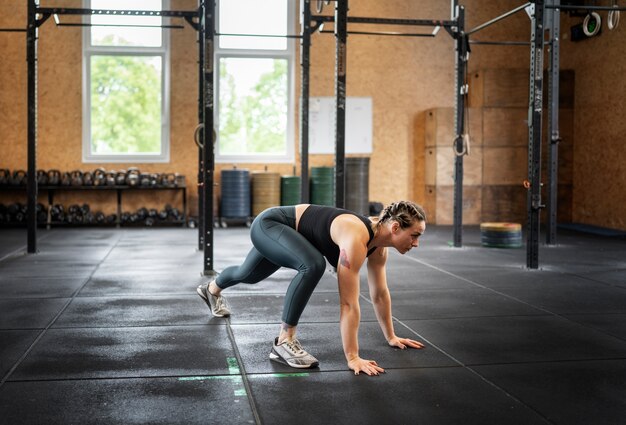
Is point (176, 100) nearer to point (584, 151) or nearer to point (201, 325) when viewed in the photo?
point (584, 151)

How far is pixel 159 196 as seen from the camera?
1127 centimetres

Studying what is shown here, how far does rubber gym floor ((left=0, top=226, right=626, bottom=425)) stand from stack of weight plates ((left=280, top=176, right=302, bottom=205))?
460 cm

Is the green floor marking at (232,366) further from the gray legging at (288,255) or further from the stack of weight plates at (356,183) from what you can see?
the stack of weight plates at (356,183)

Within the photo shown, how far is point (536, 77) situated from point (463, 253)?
2.07 metres

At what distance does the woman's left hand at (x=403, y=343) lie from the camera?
11.8 feet

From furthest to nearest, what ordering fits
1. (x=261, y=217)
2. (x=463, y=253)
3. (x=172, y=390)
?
(x=463, y=253) → (x=261, y=217) → (x=172, y=390)

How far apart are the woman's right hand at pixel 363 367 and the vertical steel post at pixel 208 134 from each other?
2.95 metres

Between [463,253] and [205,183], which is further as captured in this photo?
[463,253]

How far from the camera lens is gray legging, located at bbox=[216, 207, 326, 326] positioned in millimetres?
3230

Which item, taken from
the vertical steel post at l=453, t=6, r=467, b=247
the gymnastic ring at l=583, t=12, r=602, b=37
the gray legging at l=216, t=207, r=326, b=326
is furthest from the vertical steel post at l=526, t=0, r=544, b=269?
the gray legging at l=216, t=207, r=326, b=326

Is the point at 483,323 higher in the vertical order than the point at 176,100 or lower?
lower

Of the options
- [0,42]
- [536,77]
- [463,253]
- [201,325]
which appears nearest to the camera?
[201,325]

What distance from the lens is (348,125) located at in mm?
11711

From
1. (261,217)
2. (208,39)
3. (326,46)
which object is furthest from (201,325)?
(326,46)
